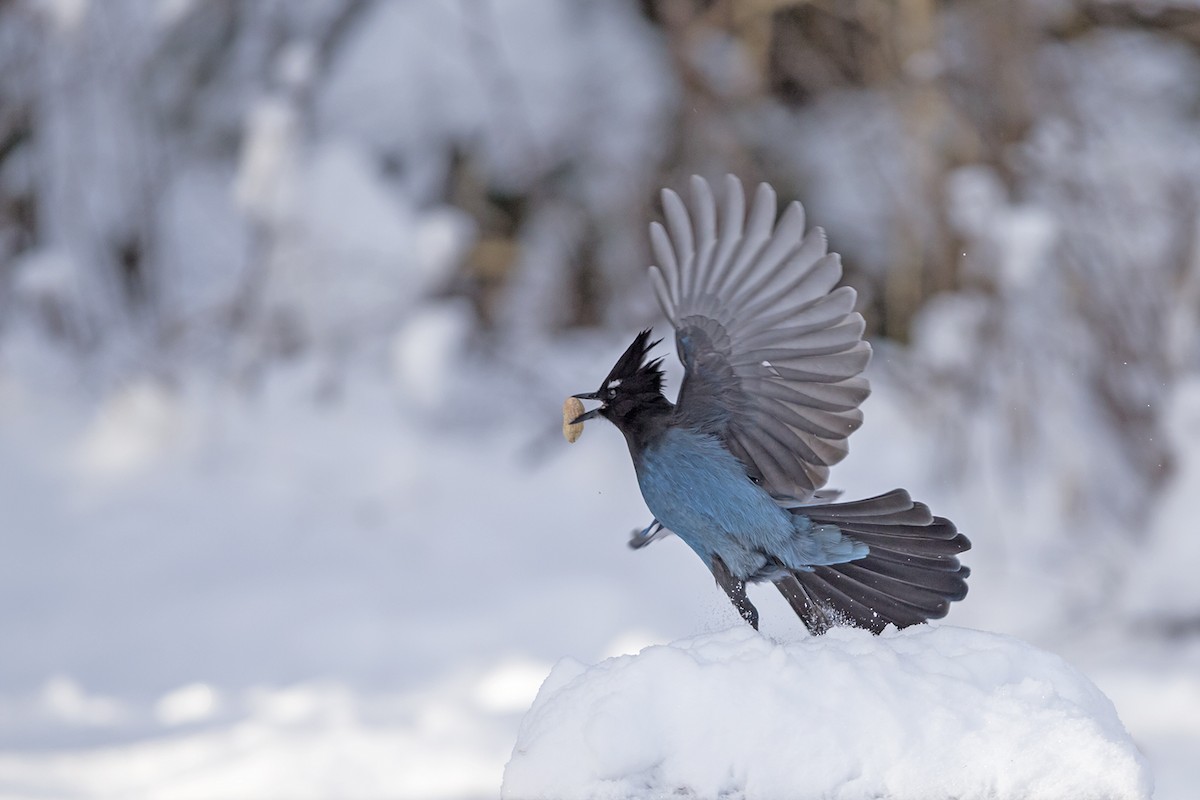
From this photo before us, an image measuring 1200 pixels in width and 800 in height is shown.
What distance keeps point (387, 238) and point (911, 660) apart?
5.15 m

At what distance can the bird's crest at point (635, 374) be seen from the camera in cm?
252

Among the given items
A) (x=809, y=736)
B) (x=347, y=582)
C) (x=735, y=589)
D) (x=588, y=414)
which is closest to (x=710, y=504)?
(x=735, y=589)

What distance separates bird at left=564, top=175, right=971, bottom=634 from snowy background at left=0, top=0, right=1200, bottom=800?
75.8 inches

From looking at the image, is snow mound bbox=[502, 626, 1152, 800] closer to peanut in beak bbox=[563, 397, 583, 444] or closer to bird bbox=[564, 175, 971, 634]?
bird bbox=[564, 175, 971, 634]

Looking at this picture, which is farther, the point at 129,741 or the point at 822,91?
the point at 822,91

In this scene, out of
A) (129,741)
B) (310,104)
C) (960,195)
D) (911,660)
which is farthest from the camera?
(310,104)

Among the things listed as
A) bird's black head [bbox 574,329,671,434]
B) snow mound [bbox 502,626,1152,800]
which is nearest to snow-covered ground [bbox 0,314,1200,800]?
bird's black head [bbox 574,329,671,434]

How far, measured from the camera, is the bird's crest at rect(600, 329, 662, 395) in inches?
99.3

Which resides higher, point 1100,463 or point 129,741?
point 1100,463

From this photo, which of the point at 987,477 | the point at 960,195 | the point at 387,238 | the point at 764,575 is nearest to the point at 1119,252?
the point at 960,195

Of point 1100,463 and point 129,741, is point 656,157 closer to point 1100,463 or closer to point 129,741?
point 1100,463

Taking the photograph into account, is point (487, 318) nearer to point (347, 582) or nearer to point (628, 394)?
point (347, 582)

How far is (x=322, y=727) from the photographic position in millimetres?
3969

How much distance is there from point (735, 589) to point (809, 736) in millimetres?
630
